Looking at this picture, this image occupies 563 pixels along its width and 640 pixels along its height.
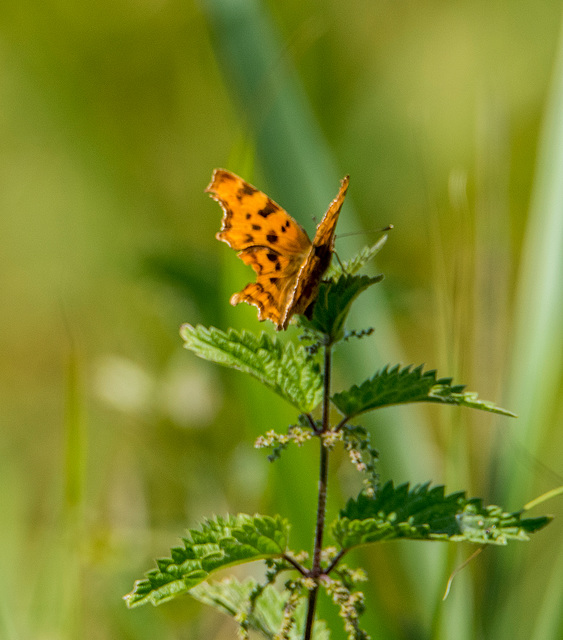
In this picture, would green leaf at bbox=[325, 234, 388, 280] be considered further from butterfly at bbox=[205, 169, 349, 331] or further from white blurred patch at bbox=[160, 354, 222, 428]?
white blurred patch at bbox=[160, 354, 222, 428]

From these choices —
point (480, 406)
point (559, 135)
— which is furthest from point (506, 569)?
point (559, 135)

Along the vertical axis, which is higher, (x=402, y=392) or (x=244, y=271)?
(x=244, y=271)

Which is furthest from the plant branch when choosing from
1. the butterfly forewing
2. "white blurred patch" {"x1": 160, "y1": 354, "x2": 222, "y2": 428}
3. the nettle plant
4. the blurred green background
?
"white blurred patch" {"x1": 160, "y1": 354, "x2": 222, "y2": 428}

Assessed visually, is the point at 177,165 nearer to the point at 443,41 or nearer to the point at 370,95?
the point at 370,95

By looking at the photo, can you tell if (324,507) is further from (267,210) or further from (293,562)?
(267,210)

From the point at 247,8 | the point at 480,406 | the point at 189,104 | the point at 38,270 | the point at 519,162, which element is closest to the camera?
the point at 480,406

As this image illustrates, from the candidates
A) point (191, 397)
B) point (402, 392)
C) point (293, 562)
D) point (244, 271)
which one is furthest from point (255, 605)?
point (191, 397)

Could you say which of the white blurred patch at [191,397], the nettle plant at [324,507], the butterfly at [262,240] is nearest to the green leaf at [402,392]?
the nettle plant at [324,507]
